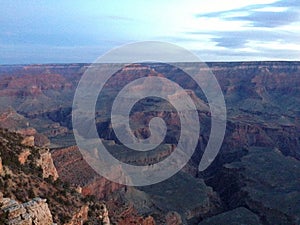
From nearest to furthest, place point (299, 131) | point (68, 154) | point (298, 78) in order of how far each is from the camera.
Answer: point (68, 154), point (299, 131), point (298, 78)

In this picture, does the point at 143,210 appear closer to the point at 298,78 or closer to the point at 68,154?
the point at 68,154

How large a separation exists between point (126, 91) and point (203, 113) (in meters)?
40.2

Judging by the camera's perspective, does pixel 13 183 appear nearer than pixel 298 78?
Yes

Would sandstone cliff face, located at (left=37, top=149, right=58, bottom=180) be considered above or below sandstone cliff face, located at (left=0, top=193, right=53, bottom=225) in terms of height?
below

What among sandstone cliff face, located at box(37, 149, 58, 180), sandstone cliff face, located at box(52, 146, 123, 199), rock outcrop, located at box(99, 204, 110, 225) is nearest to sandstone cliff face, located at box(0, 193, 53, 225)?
rock outcrop, located at box(99, 204, 110, 225)

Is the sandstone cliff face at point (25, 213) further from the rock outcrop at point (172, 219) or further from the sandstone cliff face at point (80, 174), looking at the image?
the sandstone cliff face at point (80, 174)

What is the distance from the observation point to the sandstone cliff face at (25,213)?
19.5 meters

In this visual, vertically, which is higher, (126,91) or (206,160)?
(126,91)

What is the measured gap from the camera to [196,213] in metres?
68.2

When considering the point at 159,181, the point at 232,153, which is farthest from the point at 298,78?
the point at 159,181

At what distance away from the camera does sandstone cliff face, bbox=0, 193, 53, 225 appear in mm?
19469

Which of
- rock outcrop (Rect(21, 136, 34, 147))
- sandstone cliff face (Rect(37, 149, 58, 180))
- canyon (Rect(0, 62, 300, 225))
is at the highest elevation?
rock outcrop (Rect(21, 136, 34, 147))

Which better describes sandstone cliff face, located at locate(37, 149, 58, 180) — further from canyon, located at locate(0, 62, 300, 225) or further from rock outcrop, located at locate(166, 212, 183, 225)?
rock outcrop, located at locate(166, 212, 183, 225)

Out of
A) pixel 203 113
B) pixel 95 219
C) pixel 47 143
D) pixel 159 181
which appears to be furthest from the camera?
pixel 203 113
